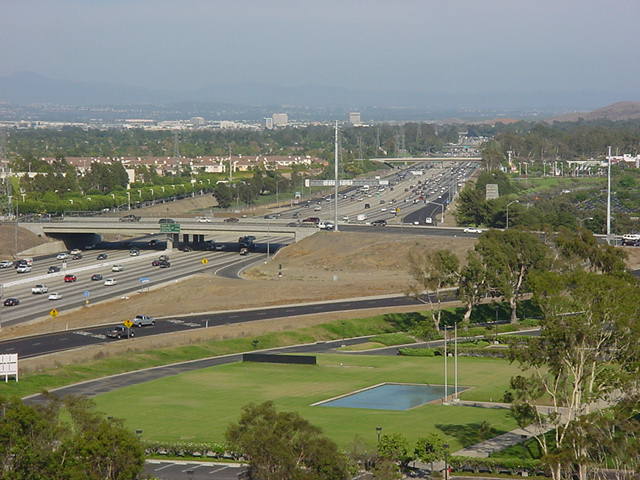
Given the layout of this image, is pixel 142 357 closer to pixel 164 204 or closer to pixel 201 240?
pixel 201 240

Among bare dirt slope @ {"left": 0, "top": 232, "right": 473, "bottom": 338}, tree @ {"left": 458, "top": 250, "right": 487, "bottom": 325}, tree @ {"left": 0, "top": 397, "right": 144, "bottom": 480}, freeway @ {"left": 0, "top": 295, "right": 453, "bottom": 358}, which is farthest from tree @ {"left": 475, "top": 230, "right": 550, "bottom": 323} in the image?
tree @ {"left": 0, "top": 397, "right": 144, "bottom": 480}

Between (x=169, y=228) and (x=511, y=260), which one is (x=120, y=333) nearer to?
(x=511, y=260)

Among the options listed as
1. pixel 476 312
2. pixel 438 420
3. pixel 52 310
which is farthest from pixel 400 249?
pixel 438 420

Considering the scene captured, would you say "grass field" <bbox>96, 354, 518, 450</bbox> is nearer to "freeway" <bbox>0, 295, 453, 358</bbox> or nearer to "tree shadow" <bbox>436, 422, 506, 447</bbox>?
"tree shadow" <bbox>436, 422, 506, 447</bbox>

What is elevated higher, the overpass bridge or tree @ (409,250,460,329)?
tree @ (409,250,460,329)

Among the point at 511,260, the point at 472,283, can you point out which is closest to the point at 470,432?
the point at 472,283

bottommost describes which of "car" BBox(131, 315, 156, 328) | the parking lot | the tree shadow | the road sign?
"car" BBox(131, 315, 156, 328)

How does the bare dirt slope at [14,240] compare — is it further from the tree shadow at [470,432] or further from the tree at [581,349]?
the tree at [581,349]
